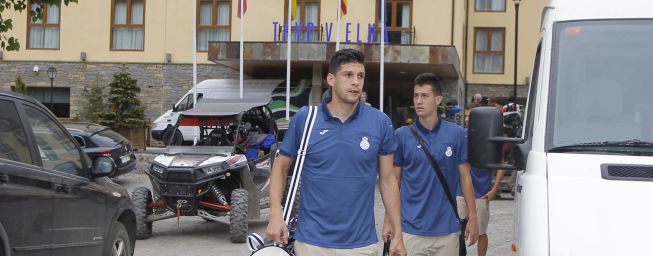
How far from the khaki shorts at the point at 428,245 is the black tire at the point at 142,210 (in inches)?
216

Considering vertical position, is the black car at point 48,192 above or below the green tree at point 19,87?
below

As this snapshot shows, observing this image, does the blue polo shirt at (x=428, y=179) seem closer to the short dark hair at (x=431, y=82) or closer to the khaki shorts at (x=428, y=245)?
the khaki shorts at (x=428, y=245)

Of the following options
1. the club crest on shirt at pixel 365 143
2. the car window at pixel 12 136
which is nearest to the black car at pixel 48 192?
the car window at pixel 12 136

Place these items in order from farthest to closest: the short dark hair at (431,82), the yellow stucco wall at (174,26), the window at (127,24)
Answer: the window at (127,24), the yellow stucco wall at (174,26), the short dark hair at (431,82)

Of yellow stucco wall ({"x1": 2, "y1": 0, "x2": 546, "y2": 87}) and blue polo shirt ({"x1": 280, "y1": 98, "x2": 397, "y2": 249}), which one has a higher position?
yellow stucco wall ({"x1": 2, "y1": 0, "x2": 546, "y2": 87})

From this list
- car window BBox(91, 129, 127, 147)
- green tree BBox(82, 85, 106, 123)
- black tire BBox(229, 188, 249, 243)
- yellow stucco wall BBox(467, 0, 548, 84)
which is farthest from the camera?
yellow stucco wall BBox(467, 0, 548, 84)

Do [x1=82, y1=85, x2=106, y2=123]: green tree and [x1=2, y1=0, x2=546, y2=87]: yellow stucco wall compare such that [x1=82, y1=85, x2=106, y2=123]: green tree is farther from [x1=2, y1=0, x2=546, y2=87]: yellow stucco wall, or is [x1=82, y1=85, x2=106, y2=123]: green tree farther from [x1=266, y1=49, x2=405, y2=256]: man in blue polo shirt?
[x1=266, y1=49, x2=405, y2=256]: man in blue polo shirt

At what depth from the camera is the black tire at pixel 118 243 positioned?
6270 millimetres

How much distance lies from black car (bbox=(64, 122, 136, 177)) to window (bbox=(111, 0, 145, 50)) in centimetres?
1565

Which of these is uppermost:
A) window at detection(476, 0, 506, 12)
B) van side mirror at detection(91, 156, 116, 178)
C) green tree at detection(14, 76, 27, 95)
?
window at detection(476, 0, 506, 12)

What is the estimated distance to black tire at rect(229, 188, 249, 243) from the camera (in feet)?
32.1

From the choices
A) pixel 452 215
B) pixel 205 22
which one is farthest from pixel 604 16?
pixel 205 22

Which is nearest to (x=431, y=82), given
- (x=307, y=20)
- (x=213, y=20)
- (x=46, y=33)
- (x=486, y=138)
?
(x=486, y=138)

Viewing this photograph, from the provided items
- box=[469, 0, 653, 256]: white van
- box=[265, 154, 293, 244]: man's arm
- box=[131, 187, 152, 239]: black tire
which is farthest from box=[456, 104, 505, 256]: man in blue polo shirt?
box=[131, 187, 152, 239]: black tire
